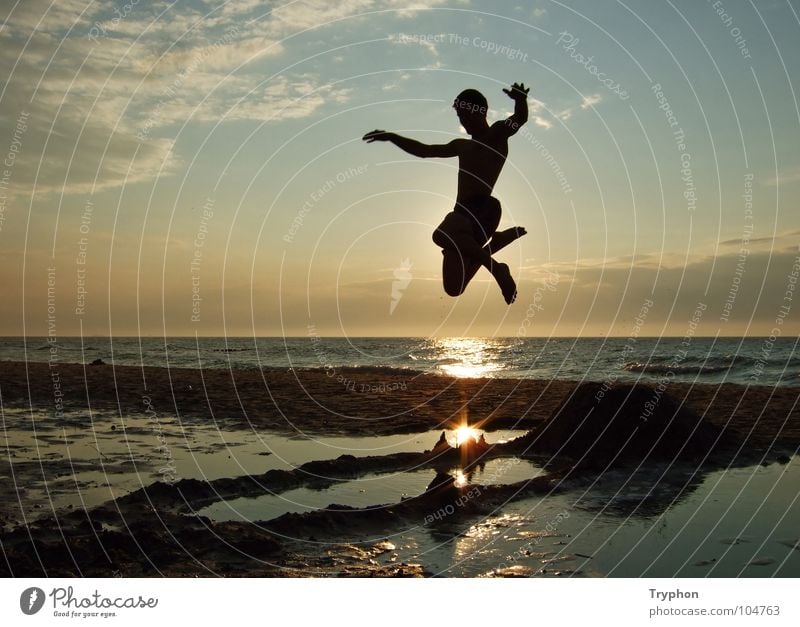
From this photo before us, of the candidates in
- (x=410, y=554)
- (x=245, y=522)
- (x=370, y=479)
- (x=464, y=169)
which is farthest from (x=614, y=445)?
(x=464, y=169)

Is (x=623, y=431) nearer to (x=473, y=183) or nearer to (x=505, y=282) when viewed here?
(x=505, y=282)

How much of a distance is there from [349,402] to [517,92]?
24002 mm

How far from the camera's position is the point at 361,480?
16.5 meters

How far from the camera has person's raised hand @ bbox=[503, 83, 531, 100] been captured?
9016 mm

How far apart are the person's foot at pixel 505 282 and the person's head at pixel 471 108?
70.8 inches

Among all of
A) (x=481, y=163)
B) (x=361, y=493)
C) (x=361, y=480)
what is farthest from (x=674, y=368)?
(x=481, y=163)

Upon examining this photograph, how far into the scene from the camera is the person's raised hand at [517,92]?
9016 millimetres

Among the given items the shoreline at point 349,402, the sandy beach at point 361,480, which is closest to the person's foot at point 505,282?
the sandy beach at point 361,480

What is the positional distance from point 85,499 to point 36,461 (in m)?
4.47

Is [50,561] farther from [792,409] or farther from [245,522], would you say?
[792,409]

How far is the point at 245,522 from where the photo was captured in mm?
12617

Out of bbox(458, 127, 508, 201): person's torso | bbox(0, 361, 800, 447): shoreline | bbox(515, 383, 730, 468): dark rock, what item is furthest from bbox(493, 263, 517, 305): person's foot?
bbox(0, 361, 800, 447): shoreline

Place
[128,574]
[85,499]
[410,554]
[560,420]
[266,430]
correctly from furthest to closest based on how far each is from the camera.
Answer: [266,430]
[560,420]
[85,499]
[410,554]
[128,574]

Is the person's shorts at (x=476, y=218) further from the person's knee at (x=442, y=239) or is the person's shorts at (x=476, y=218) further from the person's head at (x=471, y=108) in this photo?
the person's head at (x=471, y=108)
